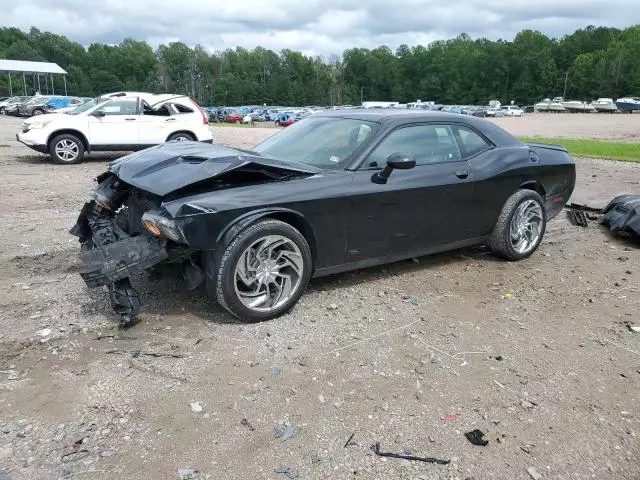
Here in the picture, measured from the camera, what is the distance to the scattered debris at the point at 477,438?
2.83 m

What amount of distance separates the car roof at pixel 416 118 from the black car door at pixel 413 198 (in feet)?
0.26

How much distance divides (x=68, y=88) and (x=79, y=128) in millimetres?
120225

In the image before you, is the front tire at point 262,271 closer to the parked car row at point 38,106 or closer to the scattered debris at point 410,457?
the scattered debris at point 410,457

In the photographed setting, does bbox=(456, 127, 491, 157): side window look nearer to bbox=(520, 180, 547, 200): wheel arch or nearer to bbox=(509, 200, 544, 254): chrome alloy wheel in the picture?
bbox=(520, 180, 547, 200): wheel arch

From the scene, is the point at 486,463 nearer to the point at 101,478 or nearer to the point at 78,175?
the point at 101,478

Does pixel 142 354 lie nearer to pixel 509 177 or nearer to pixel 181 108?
pixel 509 177

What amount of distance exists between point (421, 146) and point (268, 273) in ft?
6.38

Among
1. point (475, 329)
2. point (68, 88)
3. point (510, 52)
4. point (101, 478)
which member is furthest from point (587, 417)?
point (510, 52)

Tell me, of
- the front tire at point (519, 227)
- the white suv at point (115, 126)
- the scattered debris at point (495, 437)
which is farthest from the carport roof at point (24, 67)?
the scattered debris at point (495, 437)

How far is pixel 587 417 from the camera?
10.1ft

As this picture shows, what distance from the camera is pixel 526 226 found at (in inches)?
232

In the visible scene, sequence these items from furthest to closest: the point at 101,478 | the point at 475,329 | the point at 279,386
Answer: the point at 475,329
the point at 279,386
the point at 101,478

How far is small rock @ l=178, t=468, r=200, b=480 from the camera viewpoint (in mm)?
2525

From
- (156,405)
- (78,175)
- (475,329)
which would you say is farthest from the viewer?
(78,175)
